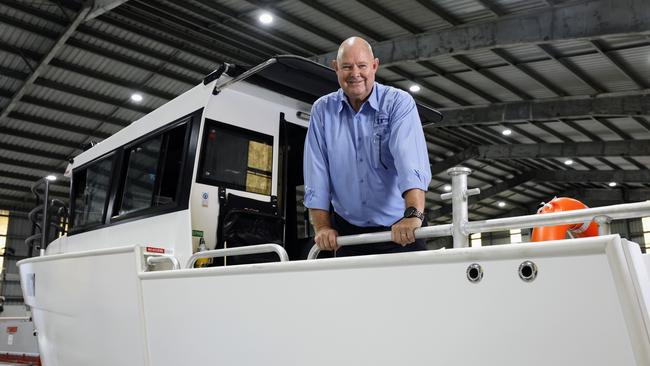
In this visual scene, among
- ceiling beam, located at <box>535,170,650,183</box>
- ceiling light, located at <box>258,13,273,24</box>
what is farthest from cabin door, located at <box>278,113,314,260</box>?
ceiling beam, located at <box>535,170,650,183</box>

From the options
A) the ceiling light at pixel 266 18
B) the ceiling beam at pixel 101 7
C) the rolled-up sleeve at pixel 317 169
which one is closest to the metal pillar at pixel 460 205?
the rolled-up sleeve at pixel 317 169

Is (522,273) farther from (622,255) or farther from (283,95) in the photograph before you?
(283,95)

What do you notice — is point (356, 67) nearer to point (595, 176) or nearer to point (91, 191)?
point (91, 191)

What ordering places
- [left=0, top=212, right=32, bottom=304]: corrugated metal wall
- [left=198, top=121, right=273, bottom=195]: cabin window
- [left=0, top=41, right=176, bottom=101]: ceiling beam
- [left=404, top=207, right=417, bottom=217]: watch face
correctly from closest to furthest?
[left=404, top=207, right=417, bottom=217]: watch face, [left=198, top=121, right=273, bottom=195]: cabin window, [left=0, top=41, right=176, bottom=101]: ceiling beam, [left=0, top=212, right=32, bottom=304]: corrugated metal wall

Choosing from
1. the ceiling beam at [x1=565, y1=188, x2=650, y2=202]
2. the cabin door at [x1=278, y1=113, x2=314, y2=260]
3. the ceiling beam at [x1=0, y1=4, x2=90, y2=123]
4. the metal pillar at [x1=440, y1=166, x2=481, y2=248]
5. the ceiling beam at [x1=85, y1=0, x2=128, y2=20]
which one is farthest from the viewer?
the ceiling beam at [x1=565, y1=188, x2=650, y2=202]

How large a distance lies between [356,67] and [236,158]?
145 cm

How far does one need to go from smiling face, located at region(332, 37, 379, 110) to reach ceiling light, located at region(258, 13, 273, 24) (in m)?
7.09

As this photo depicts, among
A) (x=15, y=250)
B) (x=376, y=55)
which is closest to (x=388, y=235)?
(x=376, y=55)

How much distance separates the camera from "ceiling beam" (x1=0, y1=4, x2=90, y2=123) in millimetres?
8736

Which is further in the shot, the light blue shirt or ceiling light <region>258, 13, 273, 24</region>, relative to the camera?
ceiling light <region>258, 13, 273, 24</region>

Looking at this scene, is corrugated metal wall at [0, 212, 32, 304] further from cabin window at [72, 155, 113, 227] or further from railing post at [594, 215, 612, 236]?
railing post at [594, 215, 612, 236]

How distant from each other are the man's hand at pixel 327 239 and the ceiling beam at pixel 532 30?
7.00m

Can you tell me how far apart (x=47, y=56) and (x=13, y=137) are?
14.1 feet

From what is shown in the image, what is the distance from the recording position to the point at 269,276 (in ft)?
5.97
